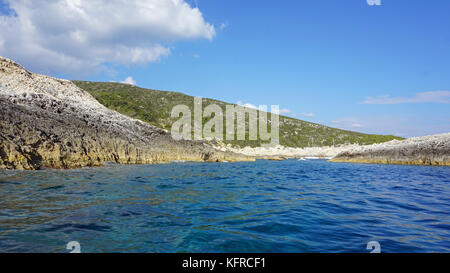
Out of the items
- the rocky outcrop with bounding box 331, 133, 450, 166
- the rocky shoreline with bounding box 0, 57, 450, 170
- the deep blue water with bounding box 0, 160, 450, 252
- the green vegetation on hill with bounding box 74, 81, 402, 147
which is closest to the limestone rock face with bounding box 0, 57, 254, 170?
the rocky shoreline with bounding box 0, 57, 450, 170

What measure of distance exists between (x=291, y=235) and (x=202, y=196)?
4252 millimetres

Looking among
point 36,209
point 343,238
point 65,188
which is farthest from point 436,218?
point 65,188

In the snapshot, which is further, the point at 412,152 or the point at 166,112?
the point at 166,112

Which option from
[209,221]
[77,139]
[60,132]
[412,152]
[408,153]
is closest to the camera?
[209,221]

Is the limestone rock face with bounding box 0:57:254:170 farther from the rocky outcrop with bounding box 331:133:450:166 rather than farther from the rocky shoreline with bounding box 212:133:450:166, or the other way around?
the rocky outcrop with bounding box 331:133:450:166

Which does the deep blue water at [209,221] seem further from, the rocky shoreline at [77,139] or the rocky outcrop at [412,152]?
the rocky outcrop at [412,152]

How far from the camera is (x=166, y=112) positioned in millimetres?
80938

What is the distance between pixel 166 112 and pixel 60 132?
64648mm

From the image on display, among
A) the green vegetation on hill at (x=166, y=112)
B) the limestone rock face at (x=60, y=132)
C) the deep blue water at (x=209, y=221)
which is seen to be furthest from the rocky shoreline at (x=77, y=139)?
the green vegetation on hill at (x=166, y=112)

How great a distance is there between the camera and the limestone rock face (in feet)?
47.5

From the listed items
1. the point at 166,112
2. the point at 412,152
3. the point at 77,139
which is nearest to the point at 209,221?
the point at 77,139

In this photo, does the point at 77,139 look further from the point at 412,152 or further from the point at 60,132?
the point at 412,152

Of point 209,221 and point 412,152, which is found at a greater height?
point 412,152
